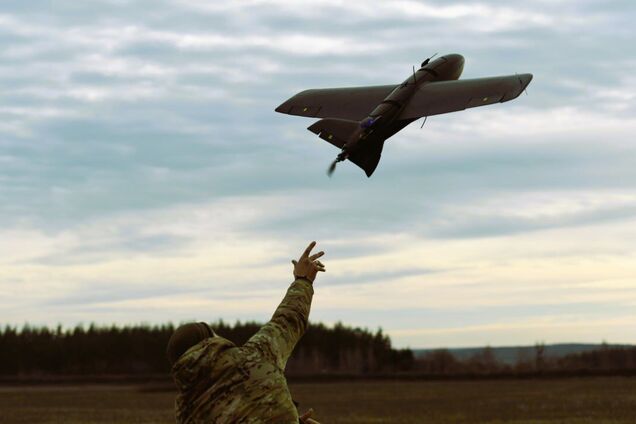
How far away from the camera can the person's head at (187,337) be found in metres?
3.53

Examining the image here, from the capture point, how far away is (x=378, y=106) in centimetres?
757

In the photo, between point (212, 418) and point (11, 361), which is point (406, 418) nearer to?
point (212, 418)

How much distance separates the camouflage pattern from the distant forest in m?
83.5

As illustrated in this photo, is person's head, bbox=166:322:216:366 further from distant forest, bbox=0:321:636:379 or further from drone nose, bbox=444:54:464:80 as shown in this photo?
distant forest, bbox=0:321:636:379

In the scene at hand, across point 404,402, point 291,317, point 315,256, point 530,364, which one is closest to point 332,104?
point 315,256

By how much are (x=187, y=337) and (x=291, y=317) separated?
0.50 meters

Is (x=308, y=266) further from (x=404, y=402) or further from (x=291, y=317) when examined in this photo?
(x=404, y=402)

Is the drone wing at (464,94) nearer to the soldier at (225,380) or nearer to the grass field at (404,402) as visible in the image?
the soldier at (225,380)

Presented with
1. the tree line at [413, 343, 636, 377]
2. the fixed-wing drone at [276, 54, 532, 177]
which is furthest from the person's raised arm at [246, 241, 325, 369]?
the tree line at [413, 343, 636, 377]

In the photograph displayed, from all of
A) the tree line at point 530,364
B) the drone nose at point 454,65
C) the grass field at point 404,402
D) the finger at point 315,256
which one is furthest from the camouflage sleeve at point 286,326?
the tree line at point 530,364

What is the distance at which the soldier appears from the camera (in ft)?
11.5

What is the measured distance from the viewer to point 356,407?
49875mm

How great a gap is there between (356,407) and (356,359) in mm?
73797

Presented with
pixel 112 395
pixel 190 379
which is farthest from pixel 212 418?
pixel 112 395
